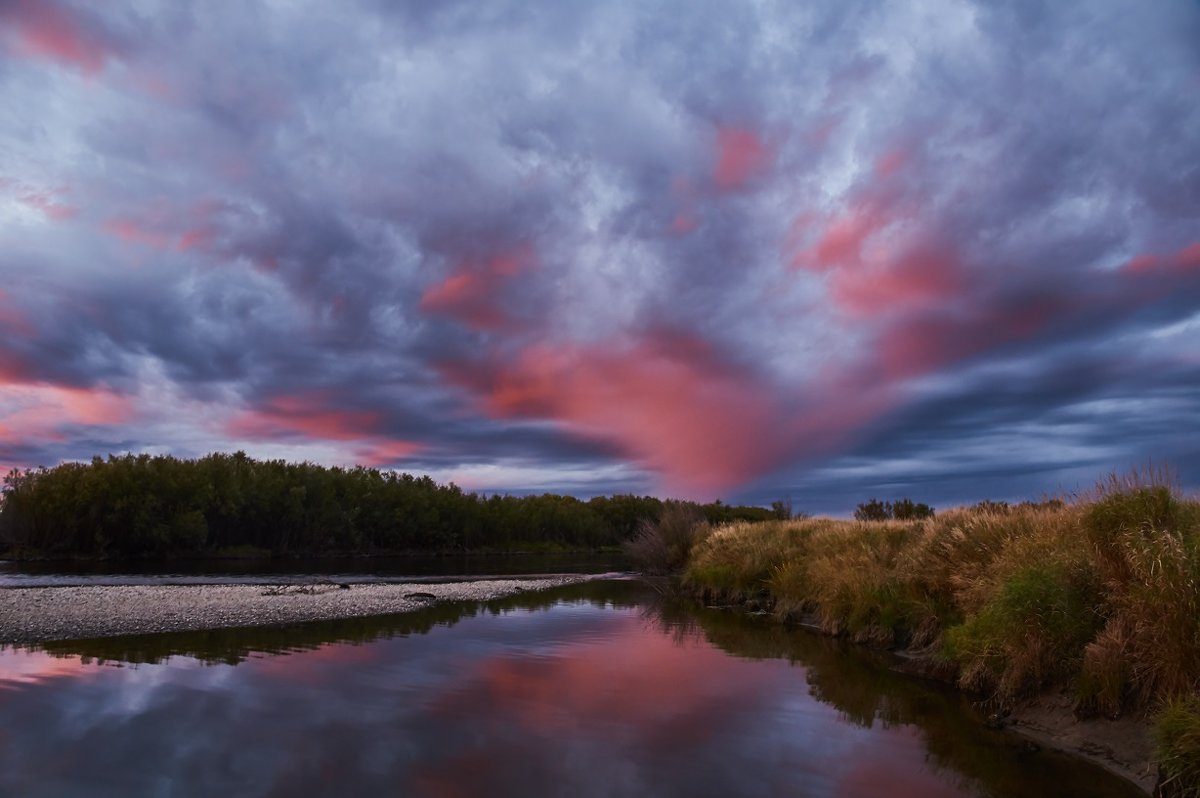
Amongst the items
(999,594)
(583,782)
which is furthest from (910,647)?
(583,782)

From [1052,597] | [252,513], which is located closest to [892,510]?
[1052,597]

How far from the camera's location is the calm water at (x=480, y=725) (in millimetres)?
8320

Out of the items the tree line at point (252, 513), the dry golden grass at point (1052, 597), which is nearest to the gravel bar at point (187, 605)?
the dry golden grass at point (1052, 597)

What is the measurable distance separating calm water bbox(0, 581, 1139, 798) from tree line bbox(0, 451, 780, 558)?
37.8 meters

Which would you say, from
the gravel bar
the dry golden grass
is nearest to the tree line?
the gravel bar

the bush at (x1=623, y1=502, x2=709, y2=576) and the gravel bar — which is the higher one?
the bush at (x1=623, y1=502, x2=709, y2=576)

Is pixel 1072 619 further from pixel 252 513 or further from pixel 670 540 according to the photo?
pixel 252 513

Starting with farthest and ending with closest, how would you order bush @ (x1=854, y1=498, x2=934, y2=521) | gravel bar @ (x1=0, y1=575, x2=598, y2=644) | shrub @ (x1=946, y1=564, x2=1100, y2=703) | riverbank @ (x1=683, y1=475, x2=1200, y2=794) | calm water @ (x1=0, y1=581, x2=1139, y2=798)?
bush @ (x1=854, y1=498, x2=934, y2=521) → gravel bar @ (x1=0, y1=575, x2=598, y2=644) → shrub @ (x1=946, y1=564, x2=1100, y2=703) → riverbank @ (x1=683, y1=475, x2=1200, y2=794) → calm water @ (x1=0, y1=581, x2=1139, y2=798)

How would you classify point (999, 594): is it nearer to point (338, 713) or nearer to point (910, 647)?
point (910, 647)

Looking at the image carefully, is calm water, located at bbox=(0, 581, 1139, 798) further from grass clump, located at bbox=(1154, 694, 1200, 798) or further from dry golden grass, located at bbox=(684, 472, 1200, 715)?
→ dry golden grass, located at bbox=(684, 472, 1200, 715)

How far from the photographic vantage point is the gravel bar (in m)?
18.3

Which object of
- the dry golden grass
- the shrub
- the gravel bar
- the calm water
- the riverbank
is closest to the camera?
the calm water

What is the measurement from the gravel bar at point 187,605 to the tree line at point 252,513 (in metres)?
26.3

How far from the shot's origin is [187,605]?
935 inches
